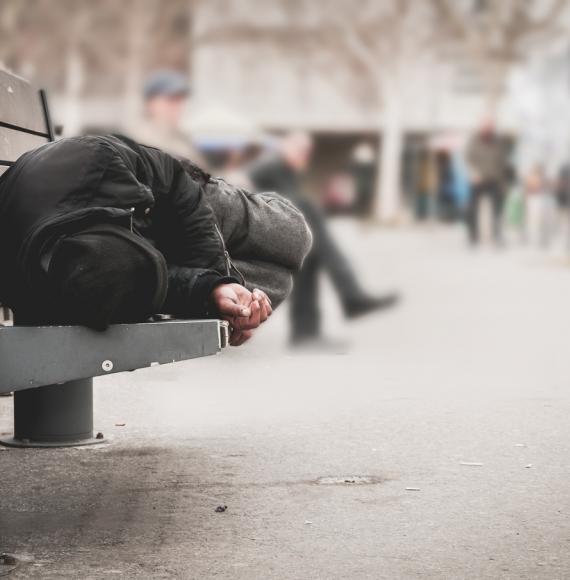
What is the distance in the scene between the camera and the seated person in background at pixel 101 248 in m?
4.37

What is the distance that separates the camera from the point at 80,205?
14.6ft

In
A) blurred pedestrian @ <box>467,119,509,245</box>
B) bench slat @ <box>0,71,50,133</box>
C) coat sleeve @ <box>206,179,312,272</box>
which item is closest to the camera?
coat sleeve @ <box>206,179,312,272</box>

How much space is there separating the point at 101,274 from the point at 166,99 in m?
5.11

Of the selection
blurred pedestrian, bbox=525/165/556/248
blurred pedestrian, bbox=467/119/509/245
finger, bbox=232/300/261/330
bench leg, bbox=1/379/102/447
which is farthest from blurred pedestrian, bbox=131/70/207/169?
blurred pedestrian, bbox=467/119/509/245

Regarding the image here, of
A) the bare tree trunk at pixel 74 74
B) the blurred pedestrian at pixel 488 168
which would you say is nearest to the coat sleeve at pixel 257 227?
the blurred pedestrian at pixel 488 168

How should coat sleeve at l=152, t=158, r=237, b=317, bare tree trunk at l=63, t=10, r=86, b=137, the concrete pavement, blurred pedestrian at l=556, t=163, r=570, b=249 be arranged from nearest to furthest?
the concrete pavement
coat sleeve at l=152, t=158, r=237, b=317
blurred pedestrian at l=556, t=163, r=570, b=249
bare tree trunk at l=63, t=10, r=86, b=137

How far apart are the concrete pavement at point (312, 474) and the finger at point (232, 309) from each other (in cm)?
69

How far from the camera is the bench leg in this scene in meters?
6.17

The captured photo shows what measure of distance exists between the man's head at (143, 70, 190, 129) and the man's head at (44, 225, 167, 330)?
16.3ft

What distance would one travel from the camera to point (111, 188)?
4527 millimetres

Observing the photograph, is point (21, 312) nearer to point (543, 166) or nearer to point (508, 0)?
point (543, 166)

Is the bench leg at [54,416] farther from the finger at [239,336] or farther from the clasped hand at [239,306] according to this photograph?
the clasped hand at [239,306]

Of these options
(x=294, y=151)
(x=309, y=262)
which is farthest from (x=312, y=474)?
(x=294, y=151)

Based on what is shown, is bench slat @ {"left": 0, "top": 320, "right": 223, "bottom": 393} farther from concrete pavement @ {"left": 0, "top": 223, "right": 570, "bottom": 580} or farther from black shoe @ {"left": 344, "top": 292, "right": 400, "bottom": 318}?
black shoe @ {"left": 344, "top": 292, "right": 400, "bottom": 318}
